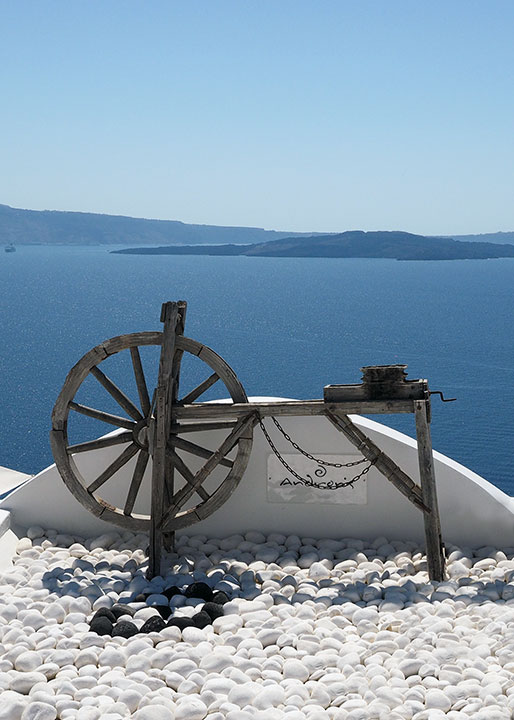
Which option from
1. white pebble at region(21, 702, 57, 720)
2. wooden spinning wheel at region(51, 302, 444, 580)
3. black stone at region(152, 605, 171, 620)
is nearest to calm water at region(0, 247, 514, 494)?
wooden spinning wheel at region(51, 302, 444, 580)

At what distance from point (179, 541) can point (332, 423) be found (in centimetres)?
165

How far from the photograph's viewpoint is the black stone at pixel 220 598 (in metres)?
6.71

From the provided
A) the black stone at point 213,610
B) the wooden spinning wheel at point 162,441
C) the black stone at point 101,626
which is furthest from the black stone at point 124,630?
the wooden spinning wheel at point 162,441

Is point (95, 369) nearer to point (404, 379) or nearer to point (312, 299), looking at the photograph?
point (404, 379)

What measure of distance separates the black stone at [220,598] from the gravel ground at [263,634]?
0.23 ft

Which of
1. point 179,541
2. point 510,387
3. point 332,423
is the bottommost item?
point 510,387

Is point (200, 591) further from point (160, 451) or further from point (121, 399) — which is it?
point (121, 399)

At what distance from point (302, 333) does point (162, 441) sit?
159ft

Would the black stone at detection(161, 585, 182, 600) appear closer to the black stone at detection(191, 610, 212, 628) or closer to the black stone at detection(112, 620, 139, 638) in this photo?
the black stone at detection(191, 610, 212, 628)

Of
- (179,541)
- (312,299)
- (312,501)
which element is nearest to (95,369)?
(179,541)

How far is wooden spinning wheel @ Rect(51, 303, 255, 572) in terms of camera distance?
7.47m

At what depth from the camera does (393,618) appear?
6.34 meters

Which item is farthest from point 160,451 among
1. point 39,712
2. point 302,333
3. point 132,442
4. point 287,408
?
point 302,333

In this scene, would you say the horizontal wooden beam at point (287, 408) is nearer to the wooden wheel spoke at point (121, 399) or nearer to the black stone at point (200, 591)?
the wooden wheel spoke at point (121, 399)
